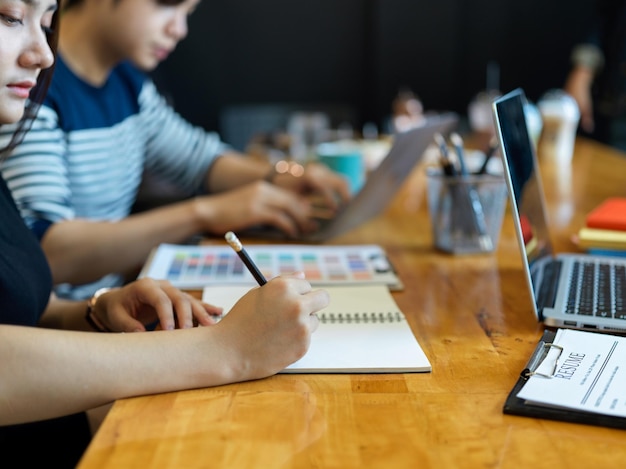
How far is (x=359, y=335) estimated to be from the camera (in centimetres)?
95

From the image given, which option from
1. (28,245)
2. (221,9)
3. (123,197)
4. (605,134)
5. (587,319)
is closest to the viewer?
(587,319)

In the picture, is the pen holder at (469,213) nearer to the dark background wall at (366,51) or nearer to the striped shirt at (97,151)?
the striped shirt at (97,151)

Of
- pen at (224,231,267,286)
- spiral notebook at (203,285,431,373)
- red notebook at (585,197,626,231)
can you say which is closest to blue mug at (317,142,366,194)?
red notebook at (585,197,626,231)

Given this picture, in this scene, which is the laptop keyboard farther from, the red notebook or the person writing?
the person writing

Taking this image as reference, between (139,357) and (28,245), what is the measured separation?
1.37 ft

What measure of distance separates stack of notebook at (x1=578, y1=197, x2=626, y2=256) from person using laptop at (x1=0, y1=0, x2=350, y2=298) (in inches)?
20.9

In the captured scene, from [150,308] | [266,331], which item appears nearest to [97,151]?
[150,308]

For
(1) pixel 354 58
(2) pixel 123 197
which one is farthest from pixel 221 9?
(2) pixel 123 197

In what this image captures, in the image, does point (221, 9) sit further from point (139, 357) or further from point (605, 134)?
point (139, 357)

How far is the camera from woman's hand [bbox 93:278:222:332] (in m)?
0.94

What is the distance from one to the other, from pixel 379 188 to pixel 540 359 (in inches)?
30.9

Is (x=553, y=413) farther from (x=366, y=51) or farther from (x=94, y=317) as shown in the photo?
(x=366, y=51)

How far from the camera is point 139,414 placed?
2.44 feet

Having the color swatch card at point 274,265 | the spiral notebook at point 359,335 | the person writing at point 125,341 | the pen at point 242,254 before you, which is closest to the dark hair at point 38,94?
the person writing at point 125,341
